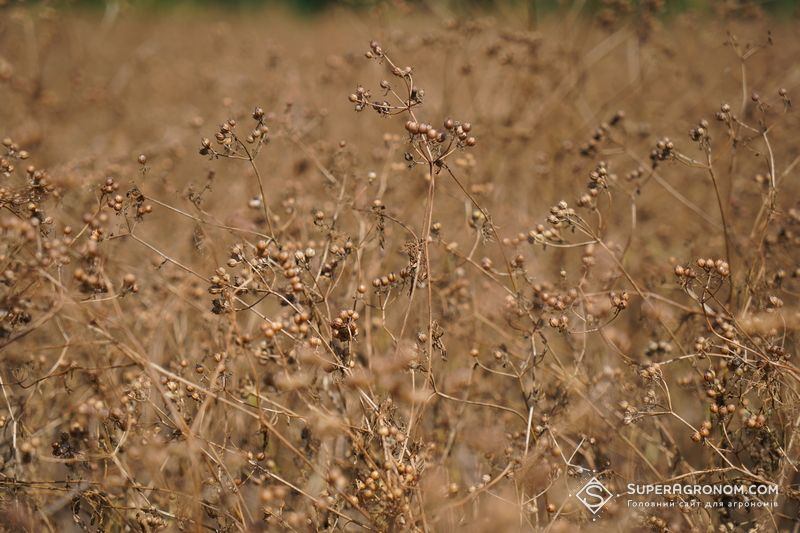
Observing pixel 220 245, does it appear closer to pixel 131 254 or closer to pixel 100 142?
pixel 131 254

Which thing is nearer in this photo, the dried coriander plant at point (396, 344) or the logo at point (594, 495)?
the dried coriander plant at point (396, 344)

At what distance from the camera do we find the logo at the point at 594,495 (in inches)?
63.5

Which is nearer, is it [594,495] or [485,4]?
[594,495]

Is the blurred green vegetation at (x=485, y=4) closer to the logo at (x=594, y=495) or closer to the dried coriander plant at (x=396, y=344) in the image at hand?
the dried coriander plant at (x=396, y=344)

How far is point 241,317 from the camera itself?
237cm

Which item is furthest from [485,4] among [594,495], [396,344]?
[594,495]

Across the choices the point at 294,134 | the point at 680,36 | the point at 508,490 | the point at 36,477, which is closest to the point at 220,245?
the point at 294,134

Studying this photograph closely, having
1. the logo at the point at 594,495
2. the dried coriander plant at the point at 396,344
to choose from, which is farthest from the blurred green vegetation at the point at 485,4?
the logo at the point at 594,495

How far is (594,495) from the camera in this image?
1.67 meters

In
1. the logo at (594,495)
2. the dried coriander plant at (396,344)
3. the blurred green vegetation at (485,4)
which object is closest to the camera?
the dried coriander plant at (396,344)

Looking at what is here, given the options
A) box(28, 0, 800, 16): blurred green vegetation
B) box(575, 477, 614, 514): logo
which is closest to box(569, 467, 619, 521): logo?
box(575, 477, 614, 514): logo

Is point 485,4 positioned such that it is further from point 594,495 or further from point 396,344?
point 594,495

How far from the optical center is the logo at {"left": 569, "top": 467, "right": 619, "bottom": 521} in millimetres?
1613

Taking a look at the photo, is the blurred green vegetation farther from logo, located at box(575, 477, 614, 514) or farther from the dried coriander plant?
logo, located at box(575, 477, 614, 514)
